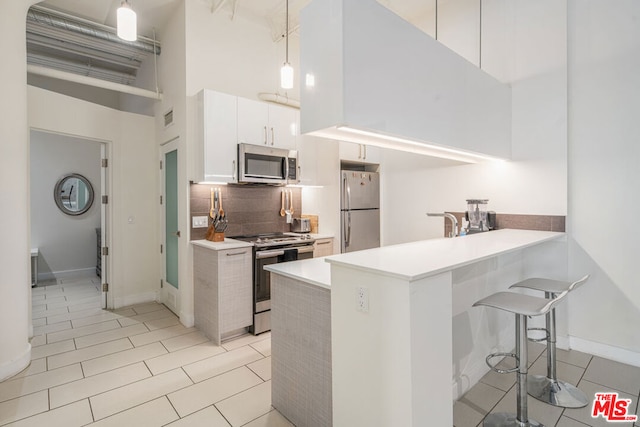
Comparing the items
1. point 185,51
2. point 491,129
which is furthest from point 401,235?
point 185,51

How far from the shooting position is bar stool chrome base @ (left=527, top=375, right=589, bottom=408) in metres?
2.13

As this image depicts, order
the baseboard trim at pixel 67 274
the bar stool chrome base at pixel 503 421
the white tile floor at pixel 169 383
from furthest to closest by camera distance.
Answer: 1. the baseboard trim at pixel 67 274
2. the white tile floor at pixel 169 383
3. the bar stool chrome base at pixel 503 421

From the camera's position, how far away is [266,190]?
4.16 m

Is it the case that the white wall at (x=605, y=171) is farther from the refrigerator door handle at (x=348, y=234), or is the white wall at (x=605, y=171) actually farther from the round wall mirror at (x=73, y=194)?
the round wall mirror at (x=73, y=194)

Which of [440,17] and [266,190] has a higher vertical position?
[440,17]

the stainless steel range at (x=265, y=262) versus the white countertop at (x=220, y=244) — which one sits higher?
the white countertop at (x=220, y=244)

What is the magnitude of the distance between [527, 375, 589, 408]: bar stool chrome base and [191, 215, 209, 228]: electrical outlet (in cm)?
333

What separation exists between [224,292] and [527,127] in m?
3.32

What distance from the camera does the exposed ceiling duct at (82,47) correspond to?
3492mm

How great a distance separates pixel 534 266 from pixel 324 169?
2.56m

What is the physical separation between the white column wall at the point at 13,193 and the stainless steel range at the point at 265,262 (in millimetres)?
1931

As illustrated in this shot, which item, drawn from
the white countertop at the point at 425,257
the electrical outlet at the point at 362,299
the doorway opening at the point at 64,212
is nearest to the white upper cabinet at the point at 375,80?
the white countertop at the point at 425,257

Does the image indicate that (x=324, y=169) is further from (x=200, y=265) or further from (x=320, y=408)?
(x=320, y=408)

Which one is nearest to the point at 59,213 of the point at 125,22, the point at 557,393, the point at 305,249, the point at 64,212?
the point at 64,212
